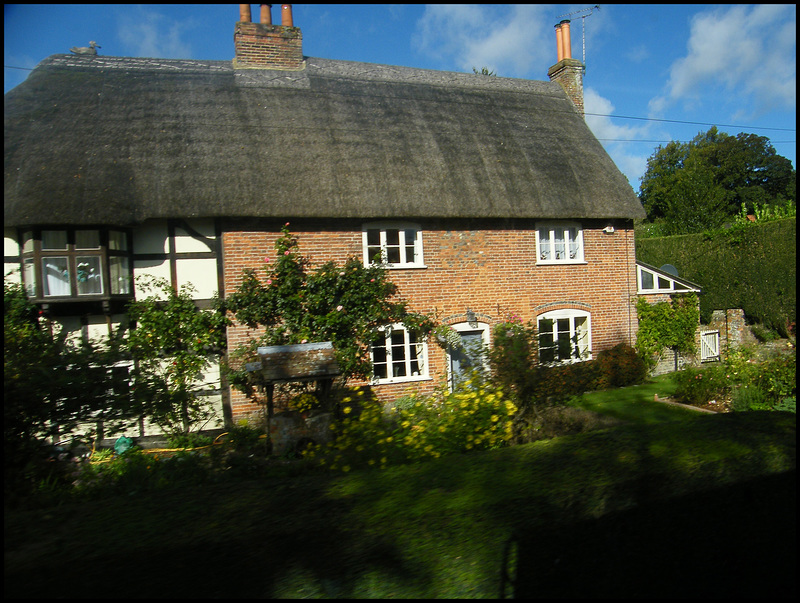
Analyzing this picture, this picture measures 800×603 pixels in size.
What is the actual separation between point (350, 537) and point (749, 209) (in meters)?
47.2

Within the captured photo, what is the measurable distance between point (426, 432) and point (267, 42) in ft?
39.9

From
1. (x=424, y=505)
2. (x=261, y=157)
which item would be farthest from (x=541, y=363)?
(x=261, y=157)

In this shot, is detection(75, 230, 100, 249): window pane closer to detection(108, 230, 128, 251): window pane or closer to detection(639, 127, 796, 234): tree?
detection(108, 230, 128, 251): window pane

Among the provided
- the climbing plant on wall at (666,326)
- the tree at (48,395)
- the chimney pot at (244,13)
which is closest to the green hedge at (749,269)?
the climbing plant on wall at (666,326)

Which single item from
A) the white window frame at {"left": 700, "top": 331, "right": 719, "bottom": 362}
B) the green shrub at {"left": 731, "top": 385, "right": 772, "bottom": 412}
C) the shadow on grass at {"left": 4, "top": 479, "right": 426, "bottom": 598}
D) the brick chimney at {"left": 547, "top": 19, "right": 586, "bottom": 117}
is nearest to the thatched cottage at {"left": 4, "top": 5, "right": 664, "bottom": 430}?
the brick chimney at {"left": 547, "top": 19, "right": 586, "bottom": 117}

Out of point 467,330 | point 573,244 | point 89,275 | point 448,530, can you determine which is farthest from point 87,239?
point 573,244

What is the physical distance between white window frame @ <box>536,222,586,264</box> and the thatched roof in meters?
0.57

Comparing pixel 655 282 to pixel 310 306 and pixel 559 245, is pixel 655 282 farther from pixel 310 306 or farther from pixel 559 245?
pixel 310 306

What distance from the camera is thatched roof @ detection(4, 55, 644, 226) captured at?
36.2ft

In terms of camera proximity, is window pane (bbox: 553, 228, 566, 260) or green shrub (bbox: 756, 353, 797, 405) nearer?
green shrub (bbox: 756, 353, 797, 405)

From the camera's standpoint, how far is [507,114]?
15602mm

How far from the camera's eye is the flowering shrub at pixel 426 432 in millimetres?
5555

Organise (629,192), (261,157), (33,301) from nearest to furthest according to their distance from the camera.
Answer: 1. (33,301)
2. (261,157)
3. (629,192)

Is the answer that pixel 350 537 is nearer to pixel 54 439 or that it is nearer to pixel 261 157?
pixel 54 439
